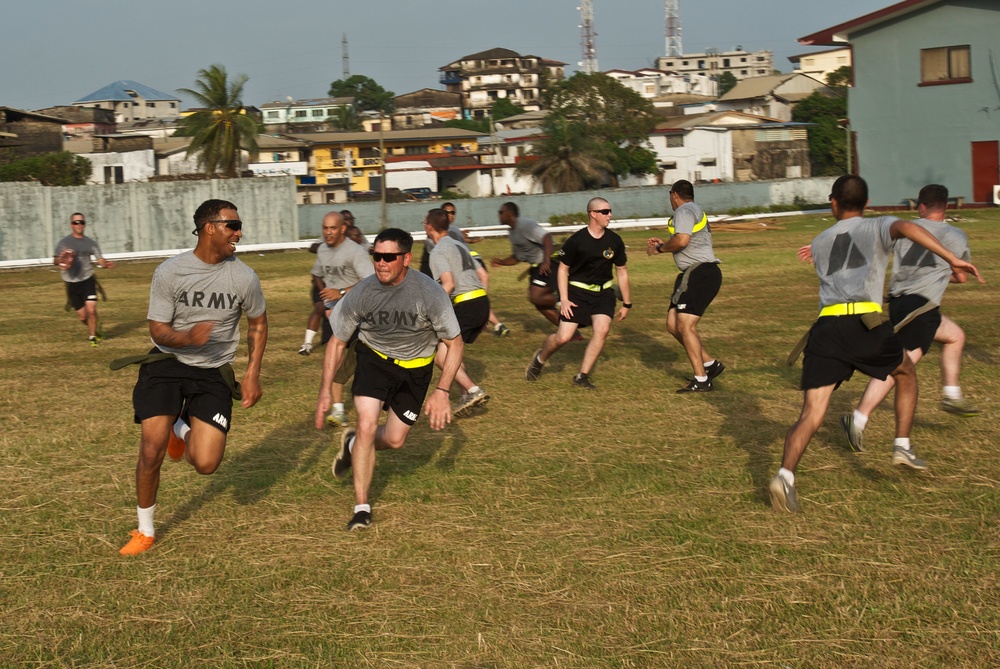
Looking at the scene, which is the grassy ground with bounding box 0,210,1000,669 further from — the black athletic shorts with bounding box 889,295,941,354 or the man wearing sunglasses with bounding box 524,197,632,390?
the black athletic shorts with bounding box 889,295,941,354

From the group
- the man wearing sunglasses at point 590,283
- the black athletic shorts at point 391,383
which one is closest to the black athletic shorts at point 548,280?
the man wearing sunglasses at point 590,283

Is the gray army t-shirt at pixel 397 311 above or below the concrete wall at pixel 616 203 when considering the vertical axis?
below

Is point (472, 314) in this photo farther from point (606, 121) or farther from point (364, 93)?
point (364, 93)

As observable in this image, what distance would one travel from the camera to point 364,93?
174250 millimetres

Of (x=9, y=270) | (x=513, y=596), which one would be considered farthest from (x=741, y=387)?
(x=9, y=270)

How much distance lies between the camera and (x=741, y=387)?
37.1 ft

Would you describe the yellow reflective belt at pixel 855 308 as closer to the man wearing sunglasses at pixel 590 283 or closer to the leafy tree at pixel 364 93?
the man wearing sunglasses at pixel 590 283

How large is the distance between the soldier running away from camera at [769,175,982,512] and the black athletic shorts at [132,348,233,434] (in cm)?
344

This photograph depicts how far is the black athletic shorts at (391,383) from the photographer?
7.00m

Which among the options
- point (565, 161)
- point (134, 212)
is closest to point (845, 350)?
point (134, 212)

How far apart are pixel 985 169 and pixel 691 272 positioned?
35.9m

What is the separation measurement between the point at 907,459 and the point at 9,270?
3248 centimetres

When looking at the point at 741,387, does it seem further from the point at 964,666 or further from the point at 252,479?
the point at 964,666

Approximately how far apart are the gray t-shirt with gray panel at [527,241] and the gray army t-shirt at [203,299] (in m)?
7.13
